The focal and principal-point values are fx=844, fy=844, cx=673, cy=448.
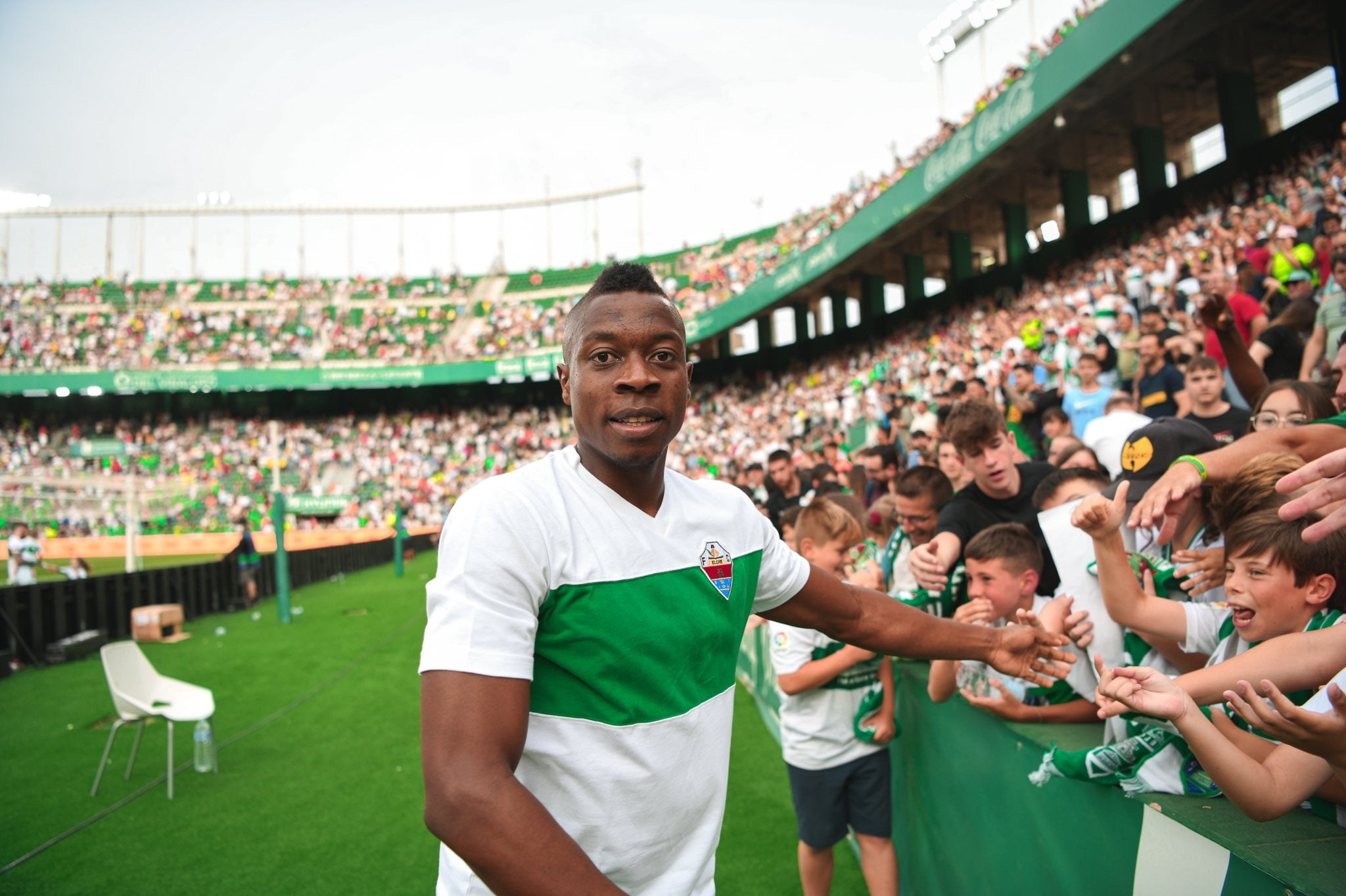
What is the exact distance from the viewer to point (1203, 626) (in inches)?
90.9

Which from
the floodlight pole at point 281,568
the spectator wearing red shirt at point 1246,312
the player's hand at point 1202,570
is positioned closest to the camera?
the player's hand at point 1202,570

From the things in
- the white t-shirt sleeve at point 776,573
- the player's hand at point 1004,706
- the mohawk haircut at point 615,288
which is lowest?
the player's hand at point 1004,706

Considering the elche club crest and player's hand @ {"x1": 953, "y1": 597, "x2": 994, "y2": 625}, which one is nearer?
the elche club crest

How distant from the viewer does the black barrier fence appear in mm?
10844

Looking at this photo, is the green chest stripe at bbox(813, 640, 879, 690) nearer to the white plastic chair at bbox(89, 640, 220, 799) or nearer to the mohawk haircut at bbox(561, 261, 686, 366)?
the mohawk haircut at bbox(561, 261, 686, 366)

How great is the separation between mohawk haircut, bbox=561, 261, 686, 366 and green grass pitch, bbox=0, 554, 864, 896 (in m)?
3.51

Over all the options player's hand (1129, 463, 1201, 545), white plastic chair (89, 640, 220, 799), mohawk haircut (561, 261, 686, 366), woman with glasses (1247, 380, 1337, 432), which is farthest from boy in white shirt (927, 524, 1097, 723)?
white plastic chair (89, 640, 220, 799)

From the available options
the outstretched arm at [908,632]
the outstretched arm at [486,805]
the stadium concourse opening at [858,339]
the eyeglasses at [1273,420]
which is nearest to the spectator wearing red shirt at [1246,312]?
the stadium concourse opening at [858,339]

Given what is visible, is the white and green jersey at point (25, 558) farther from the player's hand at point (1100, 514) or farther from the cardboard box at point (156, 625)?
the player's hand at point (1100, 514)

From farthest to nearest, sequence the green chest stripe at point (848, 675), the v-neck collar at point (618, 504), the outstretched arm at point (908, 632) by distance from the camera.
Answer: the green chest stripe at point (848, 675)
the outstretched arm at point (908, 632)
the v-neck collar at point (618, 504)

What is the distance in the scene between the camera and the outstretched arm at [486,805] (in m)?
1.21

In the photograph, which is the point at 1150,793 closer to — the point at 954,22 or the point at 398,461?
the point at 954,22

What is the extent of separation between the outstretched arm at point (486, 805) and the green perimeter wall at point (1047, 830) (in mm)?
1308

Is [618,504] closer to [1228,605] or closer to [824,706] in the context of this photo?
[1228,605]
